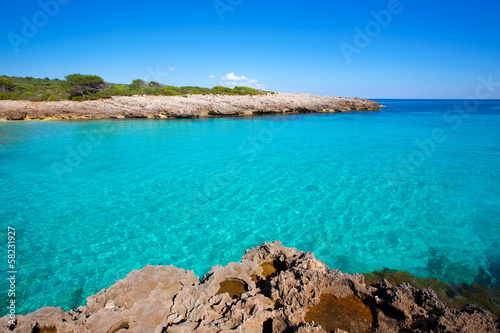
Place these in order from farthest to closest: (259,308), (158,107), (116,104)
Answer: (158,107), (116,104), (259,308)

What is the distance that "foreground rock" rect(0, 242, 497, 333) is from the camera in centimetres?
296

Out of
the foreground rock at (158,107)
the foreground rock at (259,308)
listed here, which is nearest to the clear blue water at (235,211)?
the foreground rock at (259,308)

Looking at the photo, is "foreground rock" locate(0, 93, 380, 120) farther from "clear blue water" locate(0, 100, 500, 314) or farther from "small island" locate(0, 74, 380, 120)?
"clear blue water" locate(0, 100, 500, 314)

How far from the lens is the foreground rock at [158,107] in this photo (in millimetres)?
28875

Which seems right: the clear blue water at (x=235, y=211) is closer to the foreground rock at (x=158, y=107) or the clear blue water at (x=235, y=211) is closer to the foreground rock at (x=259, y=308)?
the foreground rock at (x=259, y=308)

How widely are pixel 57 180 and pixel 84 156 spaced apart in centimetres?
411

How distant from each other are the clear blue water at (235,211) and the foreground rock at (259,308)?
5.14 feet

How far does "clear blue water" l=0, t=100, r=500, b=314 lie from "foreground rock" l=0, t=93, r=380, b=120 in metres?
18.4

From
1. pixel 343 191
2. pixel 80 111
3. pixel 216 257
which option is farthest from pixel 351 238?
pixel 80 111

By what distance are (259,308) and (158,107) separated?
33967mm

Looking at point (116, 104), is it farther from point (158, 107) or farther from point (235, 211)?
point (235, 211)

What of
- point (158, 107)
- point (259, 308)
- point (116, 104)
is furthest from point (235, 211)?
point (116, 104)

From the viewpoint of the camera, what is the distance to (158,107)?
107ft

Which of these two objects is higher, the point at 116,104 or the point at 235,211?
the point at 116,104
